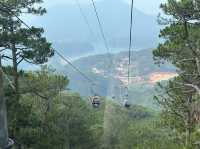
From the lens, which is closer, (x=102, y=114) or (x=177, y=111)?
(x=177, y=111)

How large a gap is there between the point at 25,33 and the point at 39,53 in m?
1.63

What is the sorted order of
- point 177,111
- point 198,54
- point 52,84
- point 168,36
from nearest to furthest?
point 198,54 → point 168,36 → point 177,111 → point 52,84

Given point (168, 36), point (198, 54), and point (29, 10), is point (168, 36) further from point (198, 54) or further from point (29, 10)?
point (198, 54)

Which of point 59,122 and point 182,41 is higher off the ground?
point 182,41

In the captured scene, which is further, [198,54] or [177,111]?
[177,111]

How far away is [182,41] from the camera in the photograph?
37.2 meters

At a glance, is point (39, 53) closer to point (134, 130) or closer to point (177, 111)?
point (177, 111)

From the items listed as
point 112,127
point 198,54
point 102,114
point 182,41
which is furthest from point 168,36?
point 102,114

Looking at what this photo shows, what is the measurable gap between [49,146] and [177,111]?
10.7 metres

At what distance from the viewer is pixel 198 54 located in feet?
78.6

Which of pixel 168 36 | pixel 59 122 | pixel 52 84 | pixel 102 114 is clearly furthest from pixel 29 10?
pixel 102 114

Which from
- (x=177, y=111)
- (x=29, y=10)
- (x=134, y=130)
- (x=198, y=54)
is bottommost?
(x=134, y=130)

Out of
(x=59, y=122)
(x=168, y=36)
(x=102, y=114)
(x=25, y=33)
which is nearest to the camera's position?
(x=25, y=33)

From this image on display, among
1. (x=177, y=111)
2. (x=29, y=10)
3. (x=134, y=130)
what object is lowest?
(x=134, y=130)
